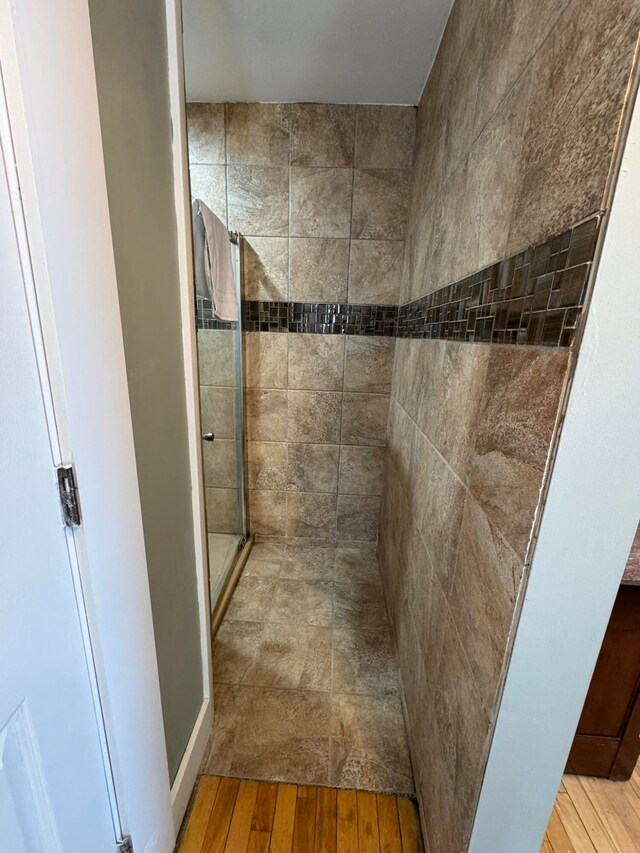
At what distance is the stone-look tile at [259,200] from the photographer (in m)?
1.95

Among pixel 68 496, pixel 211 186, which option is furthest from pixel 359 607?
pixel 211 186

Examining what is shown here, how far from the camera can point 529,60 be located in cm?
69

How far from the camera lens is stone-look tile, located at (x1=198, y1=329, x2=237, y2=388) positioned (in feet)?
6.12

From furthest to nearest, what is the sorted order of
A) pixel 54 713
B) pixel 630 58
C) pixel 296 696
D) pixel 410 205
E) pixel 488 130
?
pixel 410 205
pixel 296 696
pixel 488 130
pixel 54 713
pixel 630 58

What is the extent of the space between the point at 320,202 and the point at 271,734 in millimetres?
2368

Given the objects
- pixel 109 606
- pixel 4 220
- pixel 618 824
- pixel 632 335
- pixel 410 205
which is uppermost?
pixel 410 205

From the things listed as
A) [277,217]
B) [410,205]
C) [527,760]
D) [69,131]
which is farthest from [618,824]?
[277,217]

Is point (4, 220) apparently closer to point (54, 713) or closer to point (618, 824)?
point (54, 713)

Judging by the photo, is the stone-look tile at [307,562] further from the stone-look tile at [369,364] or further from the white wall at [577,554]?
the white wall at [577,554]

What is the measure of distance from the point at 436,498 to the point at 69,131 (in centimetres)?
111

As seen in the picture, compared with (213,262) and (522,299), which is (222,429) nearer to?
(213,262)

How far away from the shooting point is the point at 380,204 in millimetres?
1961

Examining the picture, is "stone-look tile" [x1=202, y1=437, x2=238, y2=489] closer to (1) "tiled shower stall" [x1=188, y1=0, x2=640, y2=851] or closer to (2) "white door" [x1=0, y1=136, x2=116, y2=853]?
(1) "tiled shower stall" [x1=188, y1=0, x2=640, y2=851]

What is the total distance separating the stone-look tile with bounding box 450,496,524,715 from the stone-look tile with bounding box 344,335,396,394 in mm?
1397
